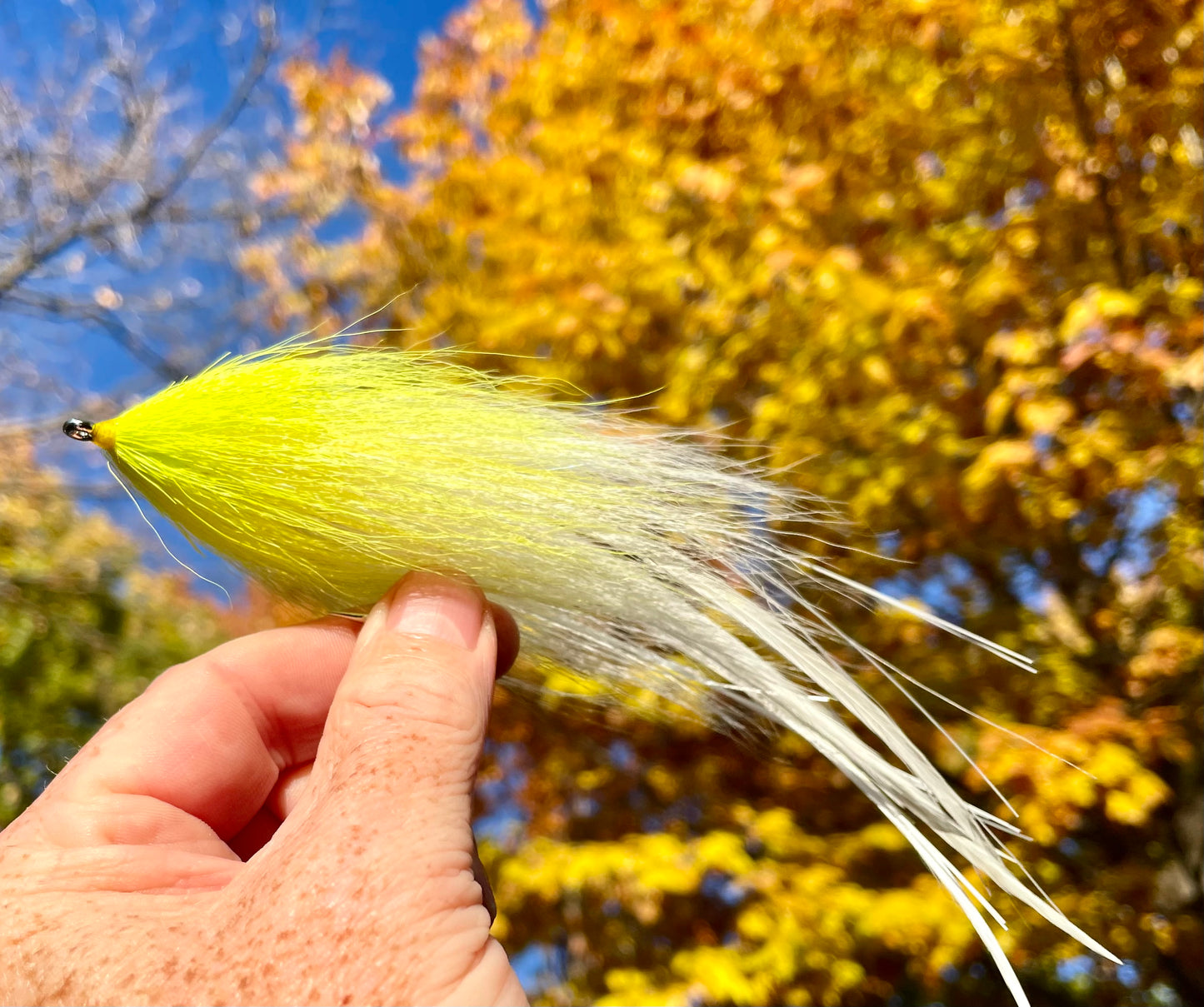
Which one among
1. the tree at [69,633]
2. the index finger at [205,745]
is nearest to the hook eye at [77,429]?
the index finger at [205,745]

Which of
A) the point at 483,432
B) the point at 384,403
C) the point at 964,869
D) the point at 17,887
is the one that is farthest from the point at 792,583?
the point at 964,869

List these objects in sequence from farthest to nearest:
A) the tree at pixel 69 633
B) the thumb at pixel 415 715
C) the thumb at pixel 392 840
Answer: the tree at pixel 69 633 < the thumb at pixel 415 715 < the thumb at pixel 392 840

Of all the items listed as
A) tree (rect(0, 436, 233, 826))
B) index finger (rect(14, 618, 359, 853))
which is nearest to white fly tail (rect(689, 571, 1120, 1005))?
index finger (rect(14, 618, 359, 853))

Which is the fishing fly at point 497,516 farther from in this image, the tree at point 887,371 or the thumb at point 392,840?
the tree at point 887,371

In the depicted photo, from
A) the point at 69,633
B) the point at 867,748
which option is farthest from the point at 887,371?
the point at 69,633

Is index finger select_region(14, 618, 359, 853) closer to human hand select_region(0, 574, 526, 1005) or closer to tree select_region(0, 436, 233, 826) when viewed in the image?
human hand select_region(0, 574, 526, 1005)
